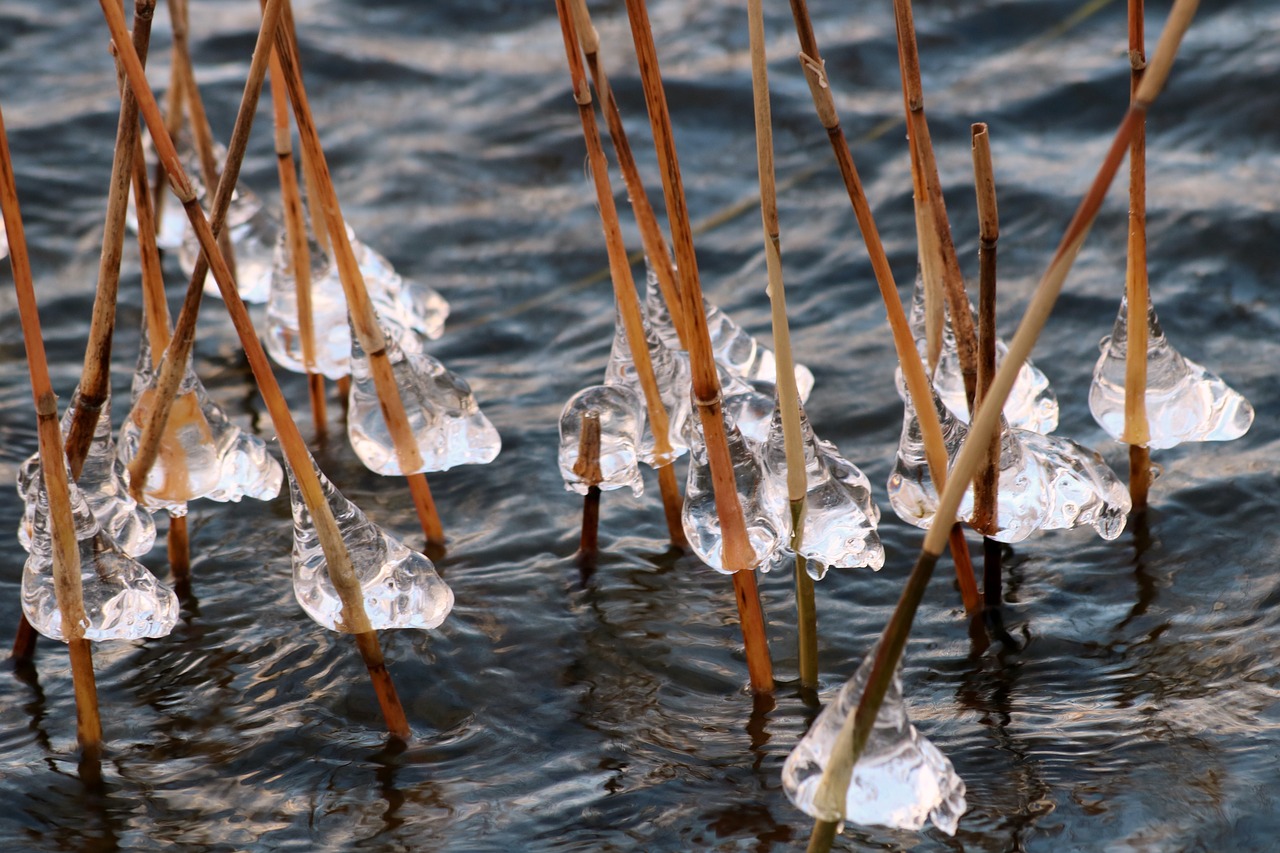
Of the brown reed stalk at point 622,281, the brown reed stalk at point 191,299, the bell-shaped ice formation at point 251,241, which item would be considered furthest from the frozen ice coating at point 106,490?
the bell-shaped ice formation at point 251,241

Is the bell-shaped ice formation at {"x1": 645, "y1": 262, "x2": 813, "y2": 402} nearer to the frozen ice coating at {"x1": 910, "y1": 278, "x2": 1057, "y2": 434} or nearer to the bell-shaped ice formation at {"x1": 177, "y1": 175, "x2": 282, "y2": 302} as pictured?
the frozen ice coating at {"x1": 910, "y1": 278, "x2": 1057, "y2": 434}

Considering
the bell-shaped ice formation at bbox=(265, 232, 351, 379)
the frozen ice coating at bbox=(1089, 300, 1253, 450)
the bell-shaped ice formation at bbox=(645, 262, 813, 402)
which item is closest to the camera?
the frozen ice coating at bbox=(1089, 300, 1253, 450)

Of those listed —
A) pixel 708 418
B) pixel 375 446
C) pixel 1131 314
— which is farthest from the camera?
pixel 375 446

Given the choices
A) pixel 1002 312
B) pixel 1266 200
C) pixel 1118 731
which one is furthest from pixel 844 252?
pixel 1118 731

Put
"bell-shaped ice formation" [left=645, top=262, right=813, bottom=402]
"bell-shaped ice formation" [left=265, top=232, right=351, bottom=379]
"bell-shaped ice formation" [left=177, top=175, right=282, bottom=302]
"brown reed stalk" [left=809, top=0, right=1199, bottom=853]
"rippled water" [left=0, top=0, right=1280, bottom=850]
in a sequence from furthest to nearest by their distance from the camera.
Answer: "bell-shaped ice formation" [left=177, top=175, right=282, bottom=302], "bell-shaped ice formation" [left=265, top=232, right=351, bottom=379], "bell-shaped ice formation" [left=645, top=262, right=813, bottom=402], "rippled water" [left=0, top=0, right=1280, bottom=850], "brown reed stalk" [left=809, top=0, right=1199, bottom=853]

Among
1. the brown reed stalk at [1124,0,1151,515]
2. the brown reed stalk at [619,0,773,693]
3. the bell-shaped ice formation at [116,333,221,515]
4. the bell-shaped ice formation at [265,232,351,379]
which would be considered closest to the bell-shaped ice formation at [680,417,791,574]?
the brown reed stalk at [619,0,773,693]

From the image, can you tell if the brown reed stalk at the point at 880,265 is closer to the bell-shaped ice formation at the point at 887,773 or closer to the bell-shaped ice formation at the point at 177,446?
the bell-shaped ice formation at the point at 887,773

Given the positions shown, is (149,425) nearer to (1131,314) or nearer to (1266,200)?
(1131,314)
